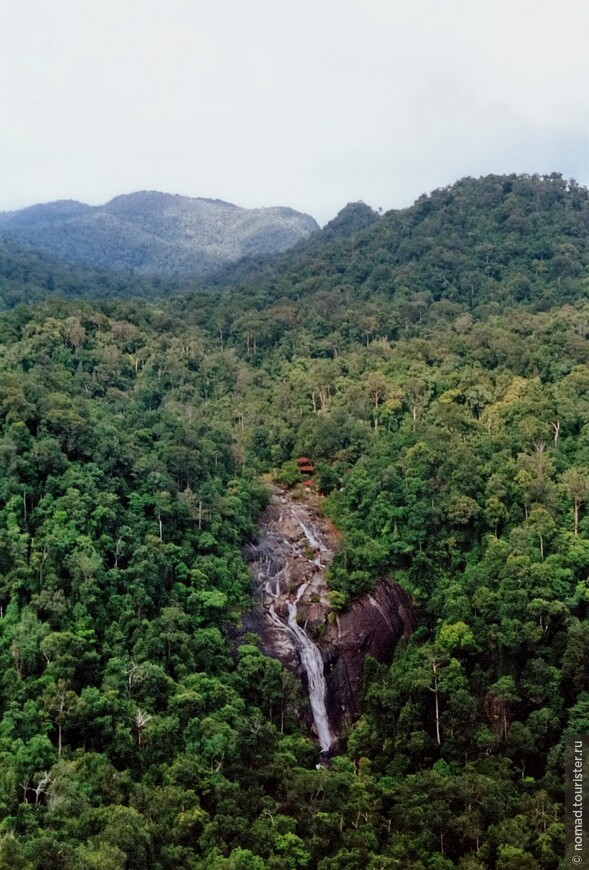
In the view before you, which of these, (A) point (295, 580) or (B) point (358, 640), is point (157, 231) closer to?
(A) point (295, 580)

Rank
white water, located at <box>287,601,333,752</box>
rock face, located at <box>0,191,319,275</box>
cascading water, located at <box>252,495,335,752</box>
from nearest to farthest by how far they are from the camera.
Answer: white water, located at <box>287,601,333,752</box> → cascading water, located at <box>252,495,335,752</box> → rock face, located at <box>0,191,319,275</box>

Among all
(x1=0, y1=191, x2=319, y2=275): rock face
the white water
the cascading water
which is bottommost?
the white water

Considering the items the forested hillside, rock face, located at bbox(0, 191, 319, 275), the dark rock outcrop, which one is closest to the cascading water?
the dark rock outcrop

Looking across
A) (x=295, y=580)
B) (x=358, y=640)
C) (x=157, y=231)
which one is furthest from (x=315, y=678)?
(x=157, y=231)

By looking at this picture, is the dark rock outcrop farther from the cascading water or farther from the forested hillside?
the forested hillside

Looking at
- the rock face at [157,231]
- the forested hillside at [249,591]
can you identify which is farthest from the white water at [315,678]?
the rock face at [157,231]
